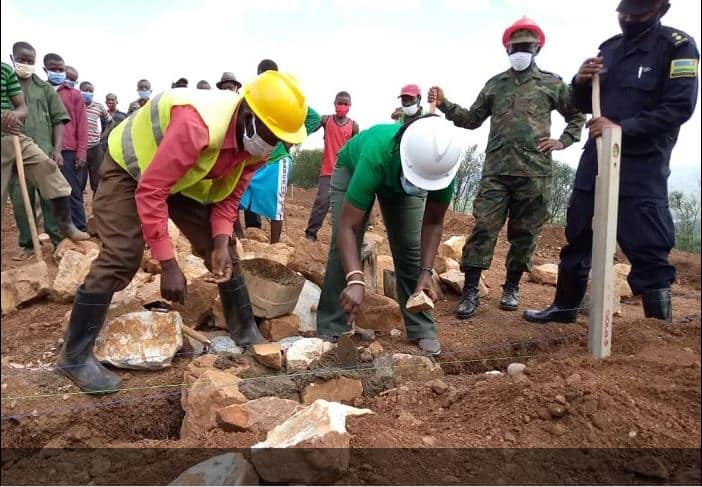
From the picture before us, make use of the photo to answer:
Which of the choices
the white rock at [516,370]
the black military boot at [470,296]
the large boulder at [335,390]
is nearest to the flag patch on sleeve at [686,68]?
the white rock at [516,370]

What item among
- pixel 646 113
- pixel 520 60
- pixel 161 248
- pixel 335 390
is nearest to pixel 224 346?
pixel 335 390

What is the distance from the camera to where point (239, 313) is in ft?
11.1

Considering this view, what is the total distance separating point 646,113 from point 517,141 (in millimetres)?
1197

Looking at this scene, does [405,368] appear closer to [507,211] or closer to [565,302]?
[565,302]

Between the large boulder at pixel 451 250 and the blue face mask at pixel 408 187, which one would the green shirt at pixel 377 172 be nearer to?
the blue face mask at pixel 408 187

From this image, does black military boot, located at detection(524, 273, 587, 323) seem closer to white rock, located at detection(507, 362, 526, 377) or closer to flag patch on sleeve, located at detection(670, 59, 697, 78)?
white rock, located at detection(507, 362, 526, 377)

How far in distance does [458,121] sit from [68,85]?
4151 mm

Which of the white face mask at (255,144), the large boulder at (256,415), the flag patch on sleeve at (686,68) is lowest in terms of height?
the large boulder at (256,415)

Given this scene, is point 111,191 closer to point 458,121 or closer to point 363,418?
point 363,418

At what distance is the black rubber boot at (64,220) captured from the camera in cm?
483

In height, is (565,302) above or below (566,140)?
below

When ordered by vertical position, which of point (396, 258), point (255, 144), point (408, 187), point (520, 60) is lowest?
point (396, 258)

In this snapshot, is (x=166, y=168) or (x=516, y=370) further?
(x=516, y=370)

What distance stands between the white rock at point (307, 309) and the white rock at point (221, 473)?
1.97m
